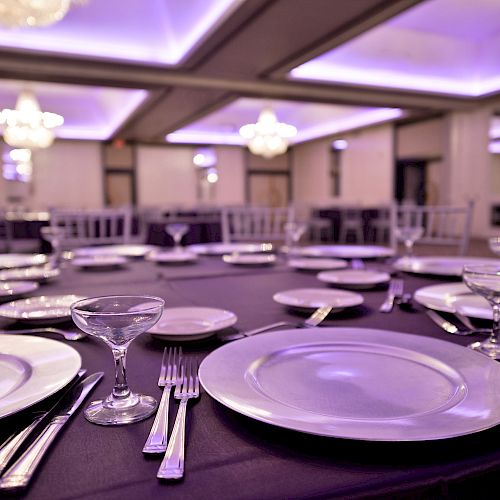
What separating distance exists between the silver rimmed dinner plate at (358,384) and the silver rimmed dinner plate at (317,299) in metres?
0.24

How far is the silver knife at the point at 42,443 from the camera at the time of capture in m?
0.38

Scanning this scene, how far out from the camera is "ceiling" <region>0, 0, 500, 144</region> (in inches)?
203

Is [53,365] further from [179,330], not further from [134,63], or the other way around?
[134,63]

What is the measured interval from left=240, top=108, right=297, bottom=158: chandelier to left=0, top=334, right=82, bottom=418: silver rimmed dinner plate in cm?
865

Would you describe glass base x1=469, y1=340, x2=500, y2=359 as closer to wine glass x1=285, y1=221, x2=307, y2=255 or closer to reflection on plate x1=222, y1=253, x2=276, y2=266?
reflection on plate x1=222, y1=253, x2=276, y2=266

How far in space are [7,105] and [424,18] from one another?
26.2ft

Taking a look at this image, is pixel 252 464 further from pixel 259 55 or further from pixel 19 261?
pixel 259 55

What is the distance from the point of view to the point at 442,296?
1.08 metres

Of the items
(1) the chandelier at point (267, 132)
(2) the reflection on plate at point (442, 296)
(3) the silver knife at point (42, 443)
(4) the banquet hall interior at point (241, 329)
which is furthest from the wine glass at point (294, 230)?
(1) the chandelier at point (267, 132)

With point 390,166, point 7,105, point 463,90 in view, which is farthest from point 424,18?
point 7,105

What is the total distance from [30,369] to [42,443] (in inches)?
7.6

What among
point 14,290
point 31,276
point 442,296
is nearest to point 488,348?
point 442,296

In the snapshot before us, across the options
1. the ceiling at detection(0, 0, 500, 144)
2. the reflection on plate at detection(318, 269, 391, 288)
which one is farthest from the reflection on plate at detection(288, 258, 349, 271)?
the ceiling at detection(0, 0, 500, 144)

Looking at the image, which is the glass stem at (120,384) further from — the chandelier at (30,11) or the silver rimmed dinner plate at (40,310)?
the chandelier at (30,11)
